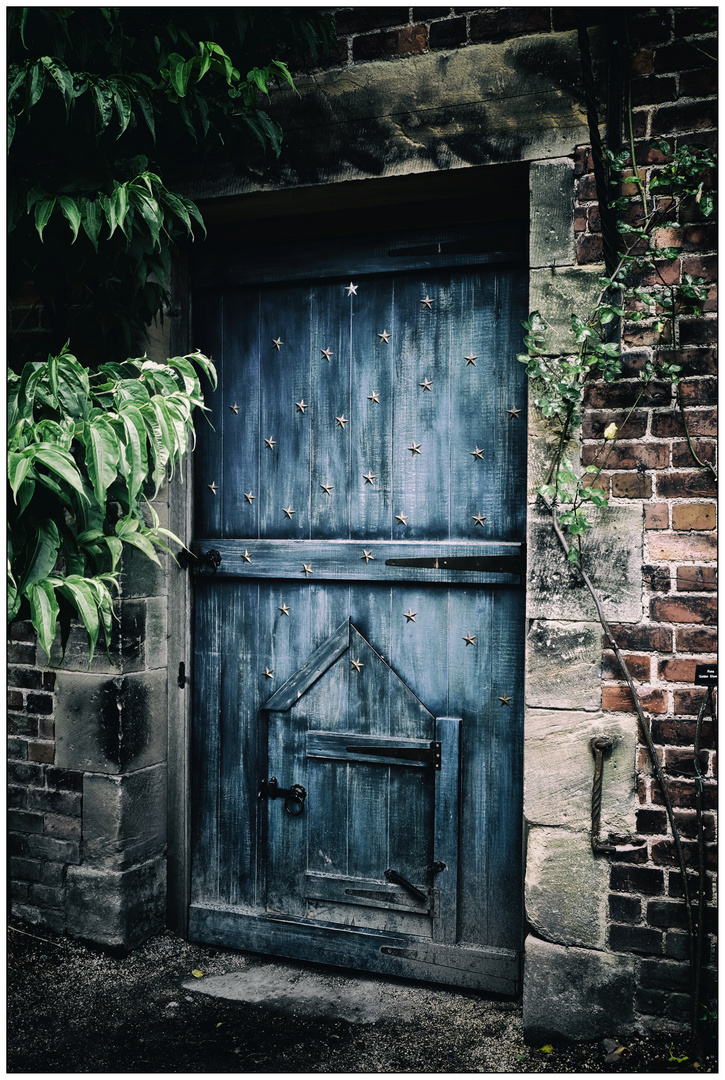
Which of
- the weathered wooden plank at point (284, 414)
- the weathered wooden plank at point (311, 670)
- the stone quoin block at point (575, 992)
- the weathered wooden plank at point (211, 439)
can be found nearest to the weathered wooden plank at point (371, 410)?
the weathered wooden plank at point (284, 414)

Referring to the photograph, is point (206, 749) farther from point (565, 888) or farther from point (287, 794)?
A: point (565, 888)

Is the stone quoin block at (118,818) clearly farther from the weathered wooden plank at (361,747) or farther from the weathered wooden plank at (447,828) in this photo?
the weathered wooden plank at (447,828)

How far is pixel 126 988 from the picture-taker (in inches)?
102

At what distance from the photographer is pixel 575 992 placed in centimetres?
221

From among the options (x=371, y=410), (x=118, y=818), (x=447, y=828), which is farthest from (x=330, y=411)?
(x=118, y=818)

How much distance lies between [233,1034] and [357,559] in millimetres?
1584

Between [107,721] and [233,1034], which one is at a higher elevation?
[107,721]

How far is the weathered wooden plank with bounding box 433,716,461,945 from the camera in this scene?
2.59 metres

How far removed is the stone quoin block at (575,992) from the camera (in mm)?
2176

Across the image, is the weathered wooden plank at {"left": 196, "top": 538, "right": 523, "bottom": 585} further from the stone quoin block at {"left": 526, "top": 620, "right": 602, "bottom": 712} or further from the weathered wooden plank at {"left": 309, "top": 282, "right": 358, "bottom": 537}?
the stone quoin block at {"left": 526, "top": 620, "right": 602, "bottom": 712}

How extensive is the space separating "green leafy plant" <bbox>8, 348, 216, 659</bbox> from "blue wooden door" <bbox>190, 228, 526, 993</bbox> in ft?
2.78

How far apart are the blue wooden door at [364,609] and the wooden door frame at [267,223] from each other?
Result: 59mm

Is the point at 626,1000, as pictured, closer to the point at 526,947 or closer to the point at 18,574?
the point at 526,947

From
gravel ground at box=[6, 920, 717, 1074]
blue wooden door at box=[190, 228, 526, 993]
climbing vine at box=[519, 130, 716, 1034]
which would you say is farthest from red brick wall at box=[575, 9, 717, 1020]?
blue wooden door at box=[190, 228, 526, 993]
